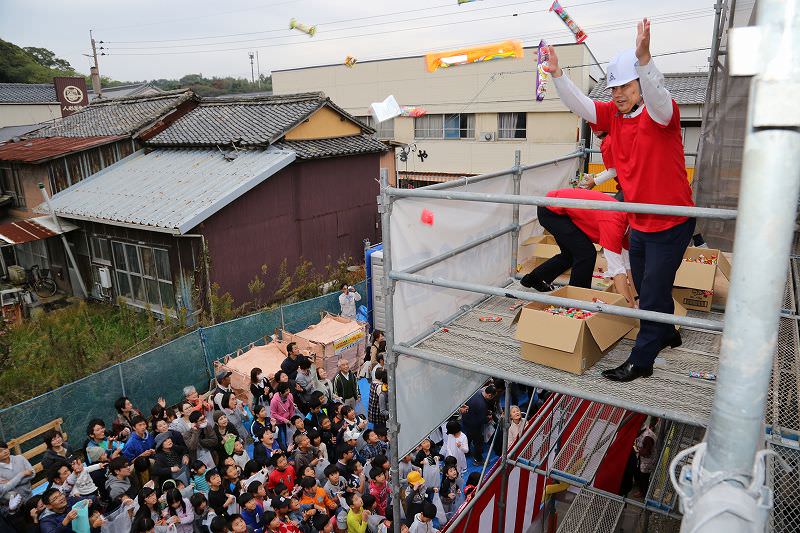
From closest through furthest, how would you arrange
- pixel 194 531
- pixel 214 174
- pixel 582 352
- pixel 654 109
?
pixel 654 109 < pixel 582 352 < pixel 194 531 < pixel 214 174

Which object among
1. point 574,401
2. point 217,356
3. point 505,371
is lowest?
point 217,356

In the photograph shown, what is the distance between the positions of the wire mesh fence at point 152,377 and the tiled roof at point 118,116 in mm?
8709

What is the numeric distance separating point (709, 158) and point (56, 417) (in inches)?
433

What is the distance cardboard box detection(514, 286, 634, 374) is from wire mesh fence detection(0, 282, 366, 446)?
7552 mm

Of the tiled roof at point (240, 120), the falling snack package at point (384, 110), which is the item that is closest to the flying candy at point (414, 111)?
the tiled roof at point (240, 120)

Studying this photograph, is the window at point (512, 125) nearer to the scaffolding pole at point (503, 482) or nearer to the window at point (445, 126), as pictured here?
the window at point (445, 126)

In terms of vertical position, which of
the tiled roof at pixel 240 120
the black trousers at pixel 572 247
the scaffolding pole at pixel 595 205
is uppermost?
the tiled roof at pixel 240 120

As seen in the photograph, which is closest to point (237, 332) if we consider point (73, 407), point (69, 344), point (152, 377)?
point (152, 377)

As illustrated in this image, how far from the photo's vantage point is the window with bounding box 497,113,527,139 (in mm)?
25688

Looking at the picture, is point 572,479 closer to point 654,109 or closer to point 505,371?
point 505,371

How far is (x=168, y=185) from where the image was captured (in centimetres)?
1366

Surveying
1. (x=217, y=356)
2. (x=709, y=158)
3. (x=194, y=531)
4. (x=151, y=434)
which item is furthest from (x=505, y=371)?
(x=217, y=356)

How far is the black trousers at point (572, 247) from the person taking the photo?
456 centimetres

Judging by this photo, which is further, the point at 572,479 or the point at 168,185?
the point at 168,185
